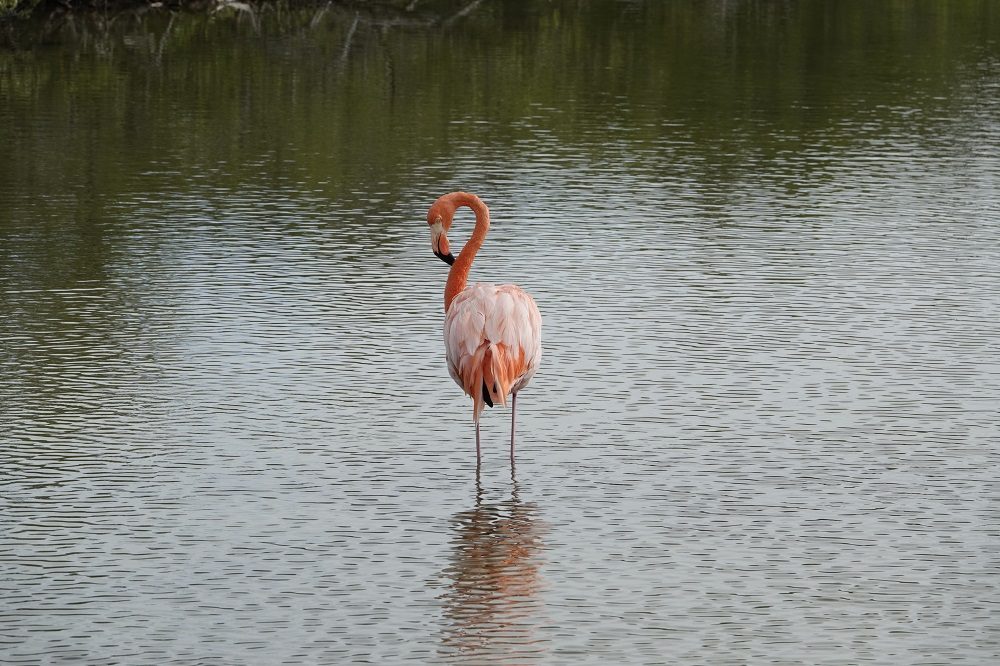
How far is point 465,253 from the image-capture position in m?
9.92

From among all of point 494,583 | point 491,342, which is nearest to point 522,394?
point 491,342

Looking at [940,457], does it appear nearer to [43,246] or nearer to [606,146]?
[43,246]

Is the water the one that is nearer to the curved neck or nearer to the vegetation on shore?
the curved neck

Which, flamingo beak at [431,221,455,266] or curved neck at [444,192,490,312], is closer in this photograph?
curved neck at [444,192,490,312]

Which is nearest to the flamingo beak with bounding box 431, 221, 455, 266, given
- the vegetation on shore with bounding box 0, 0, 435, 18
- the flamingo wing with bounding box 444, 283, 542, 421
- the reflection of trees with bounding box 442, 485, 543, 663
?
the flamingo wing with bounding box 444, 283, 542, 421

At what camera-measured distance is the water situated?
725 centimetres

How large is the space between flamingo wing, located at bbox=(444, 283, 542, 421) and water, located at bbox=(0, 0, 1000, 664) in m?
0.45

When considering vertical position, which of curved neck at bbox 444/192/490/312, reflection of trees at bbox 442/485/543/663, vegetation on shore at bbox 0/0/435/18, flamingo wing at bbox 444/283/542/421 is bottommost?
reflection of trees at bbox 442/485/543/663

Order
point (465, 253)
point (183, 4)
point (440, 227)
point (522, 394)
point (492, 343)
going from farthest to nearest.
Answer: point (183, 4) < point (522, 394) < point (440, 227) < point (465, 253) < point (492, 343)

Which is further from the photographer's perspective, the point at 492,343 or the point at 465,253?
the point at 465,253

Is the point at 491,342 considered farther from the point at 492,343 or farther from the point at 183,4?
the point at 183,4

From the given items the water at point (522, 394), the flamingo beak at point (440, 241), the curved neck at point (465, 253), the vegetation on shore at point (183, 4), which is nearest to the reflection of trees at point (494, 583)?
the water at point (522, 394)

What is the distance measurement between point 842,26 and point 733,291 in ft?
59.0

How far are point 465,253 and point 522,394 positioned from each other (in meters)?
1.06
